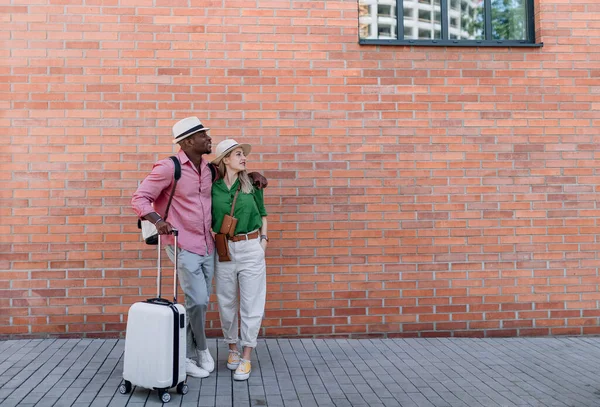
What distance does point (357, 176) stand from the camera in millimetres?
6176

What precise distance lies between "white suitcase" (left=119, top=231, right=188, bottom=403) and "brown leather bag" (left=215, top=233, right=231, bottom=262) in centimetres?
73

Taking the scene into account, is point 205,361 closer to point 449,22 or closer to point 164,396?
point 164,396

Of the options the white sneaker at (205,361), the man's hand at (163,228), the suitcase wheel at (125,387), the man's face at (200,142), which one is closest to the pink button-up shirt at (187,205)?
the man's face at (200,142)

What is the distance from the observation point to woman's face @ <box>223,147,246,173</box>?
5008mm

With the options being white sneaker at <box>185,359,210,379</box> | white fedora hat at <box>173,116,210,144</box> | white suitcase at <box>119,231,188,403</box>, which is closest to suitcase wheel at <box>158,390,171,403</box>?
white suitcase at <box>119,231,188,403</box>

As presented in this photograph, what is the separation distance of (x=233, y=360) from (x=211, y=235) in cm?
107

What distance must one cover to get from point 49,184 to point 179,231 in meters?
1.87

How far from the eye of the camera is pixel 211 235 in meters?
5.07

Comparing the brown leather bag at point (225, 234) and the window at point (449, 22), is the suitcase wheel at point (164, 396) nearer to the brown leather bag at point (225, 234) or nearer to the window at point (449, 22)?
the brown leather bag at point (225, 234)

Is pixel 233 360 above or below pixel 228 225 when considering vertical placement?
below

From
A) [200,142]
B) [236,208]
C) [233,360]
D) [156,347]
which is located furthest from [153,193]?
[233,360]

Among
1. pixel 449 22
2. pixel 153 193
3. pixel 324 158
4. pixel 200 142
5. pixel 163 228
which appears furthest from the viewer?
pixel 449 22

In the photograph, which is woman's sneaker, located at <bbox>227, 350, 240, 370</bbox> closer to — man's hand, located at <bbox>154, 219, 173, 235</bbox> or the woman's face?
man's hand, located at <bbox>154, 219, 173, 235</bbox>

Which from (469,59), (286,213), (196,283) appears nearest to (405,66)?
(469,59)
